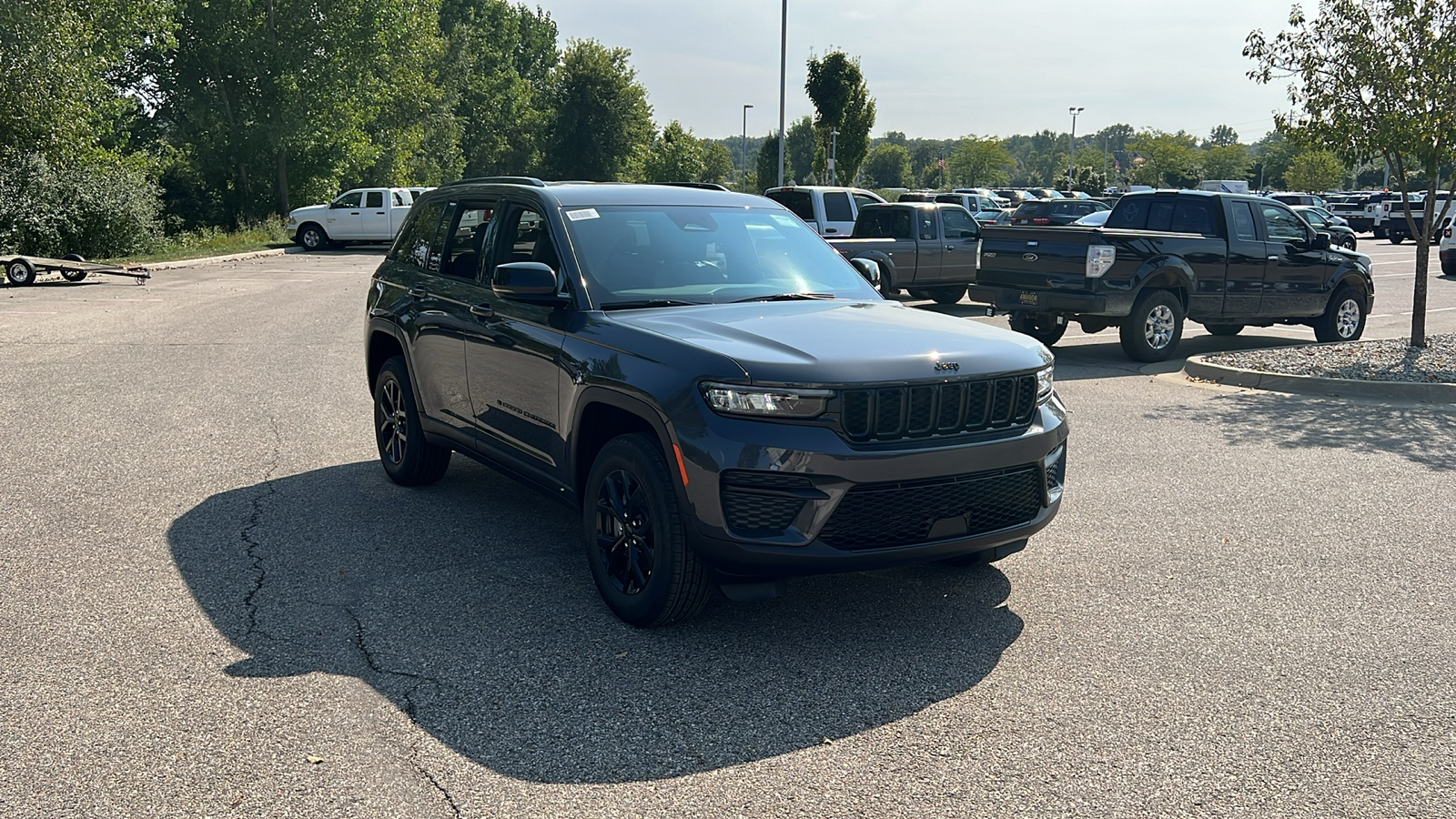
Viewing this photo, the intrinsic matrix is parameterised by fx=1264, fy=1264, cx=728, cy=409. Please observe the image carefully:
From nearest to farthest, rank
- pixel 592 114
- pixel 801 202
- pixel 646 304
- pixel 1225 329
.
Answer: pixel 646 304
pixel 1225 329
pixel 801 202
pixel 592 114

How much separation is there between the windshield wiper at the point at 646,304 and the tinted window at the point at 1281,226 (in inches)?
441

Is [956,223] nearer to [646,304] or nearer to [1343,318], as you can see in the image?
[1343,318]

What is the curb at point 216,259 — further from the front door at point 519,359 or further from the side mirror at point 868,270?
the side mirror at point 868,270

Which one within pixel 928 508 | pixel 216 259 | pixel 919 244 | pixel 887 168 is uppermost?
pixel 887 168

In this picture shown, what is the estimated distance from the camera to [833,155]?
5241 cm

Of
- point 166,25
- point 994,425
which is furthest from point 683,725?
point 166,25

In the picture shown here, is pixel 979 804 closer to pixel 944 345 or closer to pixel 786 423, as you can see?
pixel 786 423

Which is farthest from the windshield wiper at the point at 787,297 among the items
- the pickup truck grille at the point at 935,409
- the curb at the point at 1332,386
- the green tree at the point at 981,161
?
the green tree at the point at 981,161

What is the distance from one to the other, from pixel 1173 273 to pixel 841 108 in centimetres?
4160

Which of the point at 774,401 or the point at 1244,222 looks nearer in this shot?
the point at 774,401

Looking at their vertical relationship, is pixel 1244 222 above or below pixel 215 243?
above

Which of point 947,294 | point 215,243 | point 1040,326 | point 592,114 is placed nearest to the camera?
point 1040,326

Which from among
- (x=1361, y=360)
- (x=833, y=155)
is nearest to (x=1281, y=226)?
(x=1361, y=360)

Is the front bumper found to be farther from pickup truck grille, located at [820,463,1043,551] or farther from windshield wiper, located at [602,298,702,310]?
windshield wiper, located at [602,298,702,310]
